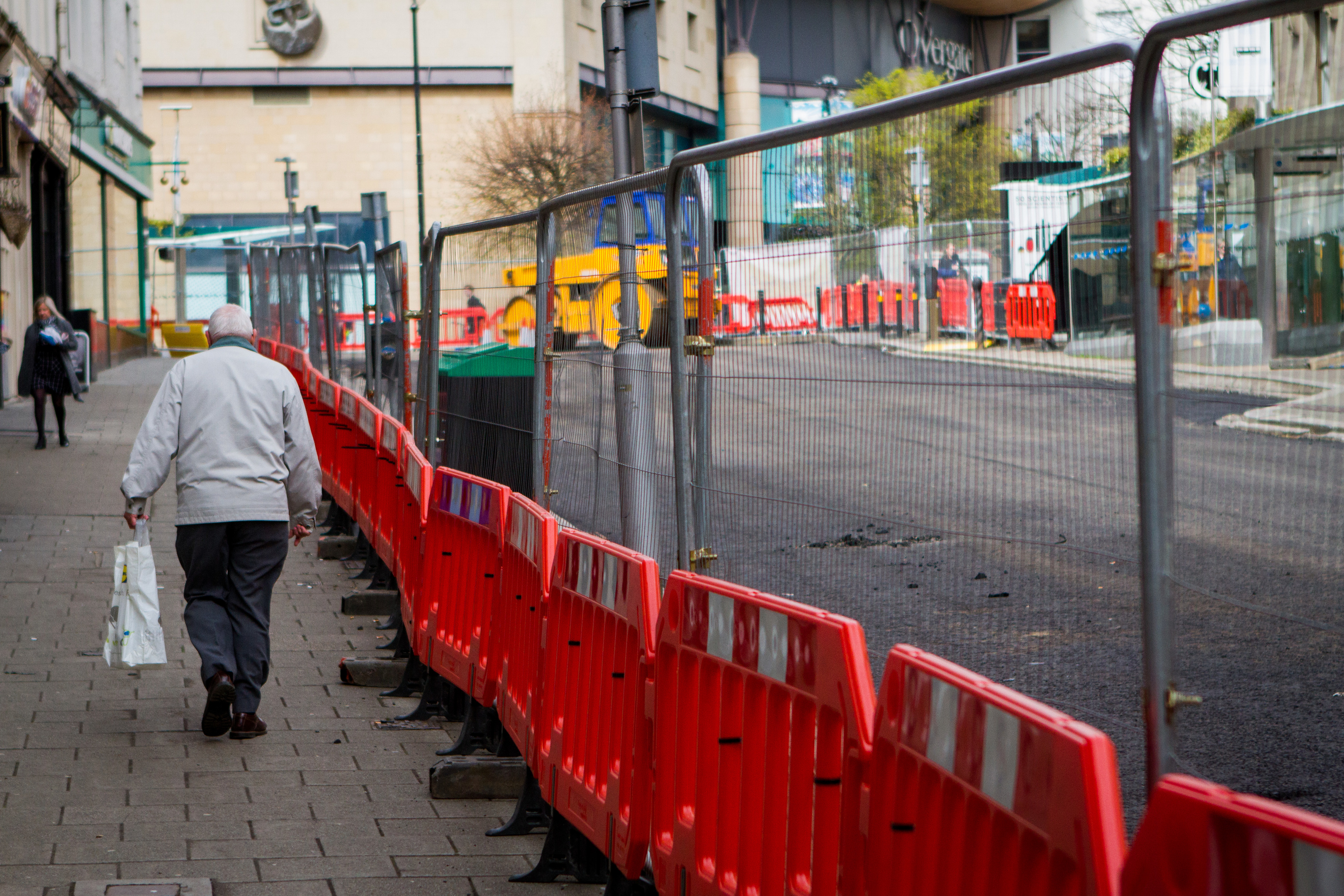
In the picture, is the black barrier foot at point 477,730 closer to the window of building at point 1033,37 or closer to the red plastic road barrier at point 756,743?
the red plastic road barrier at point 756,743

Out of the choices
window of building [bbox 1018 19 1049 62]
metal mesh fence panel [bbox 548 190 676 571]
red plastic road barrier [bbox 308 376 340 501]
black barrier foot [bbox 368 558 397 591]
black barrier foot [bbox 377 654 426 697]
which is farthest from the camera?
window of building [bbox 1018 19 1049 62]

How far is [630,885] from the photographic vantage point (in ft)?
13.8

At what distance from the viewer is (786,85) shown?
7094cm

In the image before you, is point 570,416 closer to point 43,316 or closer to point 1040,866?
point 1040,866

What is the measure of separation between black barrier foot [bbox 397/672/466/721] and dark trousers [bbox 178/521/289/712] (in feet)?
2.15

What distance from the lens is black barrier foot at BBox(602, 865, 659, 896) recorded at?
4164mm

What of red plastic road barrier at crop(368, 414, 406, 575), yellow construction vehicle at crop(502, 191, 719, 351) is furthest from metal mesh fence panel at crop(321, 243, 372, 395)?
yellow construction vehicle at crop(502, 191, 719, 351)

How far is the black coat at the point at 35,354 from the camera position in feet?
55.6

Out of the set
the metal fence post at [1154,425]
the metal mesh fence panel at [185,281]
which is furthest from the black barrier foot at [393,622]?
the metal mesh fence panel at [185,281]

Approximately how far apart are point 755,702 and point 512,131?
5050 cm

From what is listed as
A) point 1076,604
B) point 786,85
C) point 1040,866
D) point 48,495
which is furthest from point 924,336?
point 786,85

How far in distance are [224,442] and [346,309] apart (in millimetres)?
9470

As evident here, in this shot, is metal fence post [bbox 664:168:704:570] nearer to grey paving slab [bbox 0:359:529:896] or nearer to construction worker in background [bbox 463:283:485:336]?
grey paving slab [bbox 0:359:529:896]

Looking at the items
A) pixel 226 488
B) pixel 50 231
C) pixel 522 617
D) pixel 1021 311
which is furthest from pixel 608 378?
pixel 50 231
